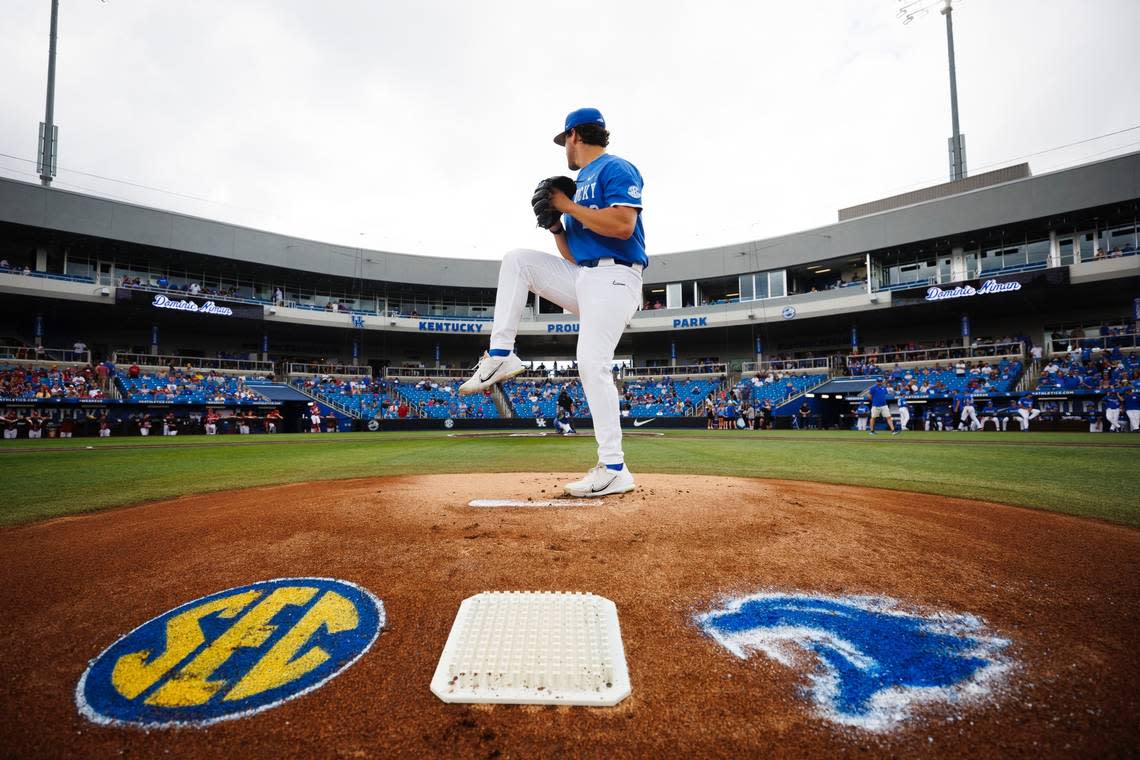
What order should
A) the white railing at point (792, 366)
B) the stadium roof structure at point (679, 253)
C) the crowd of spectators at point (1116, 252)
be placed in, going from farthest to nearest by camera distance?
the white railing at point (792, 366) → the stadium roof structure at point (679, 253) → the crowd of spectators at point (1116, 252)

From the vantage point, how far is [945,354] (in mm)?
27297

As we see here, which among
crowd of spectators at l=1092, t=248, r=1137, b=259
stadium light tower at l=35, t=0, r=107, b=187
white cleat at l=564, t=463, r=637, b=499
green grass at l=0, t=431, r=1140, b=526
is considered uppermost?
stadium light tower at l=35, t=0, r=107, b=187

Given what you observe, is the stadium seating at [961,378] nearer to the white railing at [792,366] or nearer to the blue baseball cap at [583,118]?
the white railing at [792,366]

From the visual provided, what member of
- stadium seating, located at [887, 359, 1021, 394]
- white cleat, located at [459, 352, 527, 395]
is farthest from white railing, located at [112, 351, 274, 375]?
stadium seating, located at [887, 359, 1021, 394]

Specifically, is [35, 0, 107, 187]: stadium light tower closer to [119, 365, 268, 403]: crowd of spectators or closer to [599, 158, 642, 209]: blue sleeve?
[119, 365, 268, 403]: crowd of spectators

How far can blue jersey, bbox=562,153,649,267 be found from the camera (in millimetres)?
3156

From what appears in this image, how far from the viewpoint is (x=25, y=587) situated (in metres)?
1.91

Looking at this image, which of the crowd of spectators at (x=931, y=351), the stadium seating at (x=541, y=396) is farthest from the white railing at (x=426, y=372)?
the crowd of spectators at (x=931, y=351)

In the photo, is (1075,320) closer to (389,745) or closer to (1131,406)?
(1131,406)

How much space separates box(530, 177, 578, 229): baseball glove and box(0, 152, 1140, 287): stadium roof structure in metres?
33.1

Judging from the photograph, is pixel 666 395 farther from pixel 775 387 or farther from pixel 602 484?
pixel 602 484

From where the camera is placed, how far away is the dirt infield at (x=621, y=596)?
1042 millimetres

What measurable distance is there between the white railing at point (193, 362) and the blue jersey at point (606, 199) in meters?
33.8

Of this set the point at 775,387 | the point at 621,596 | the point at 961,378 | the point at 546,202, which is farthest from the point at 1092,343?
the point at 621,596
